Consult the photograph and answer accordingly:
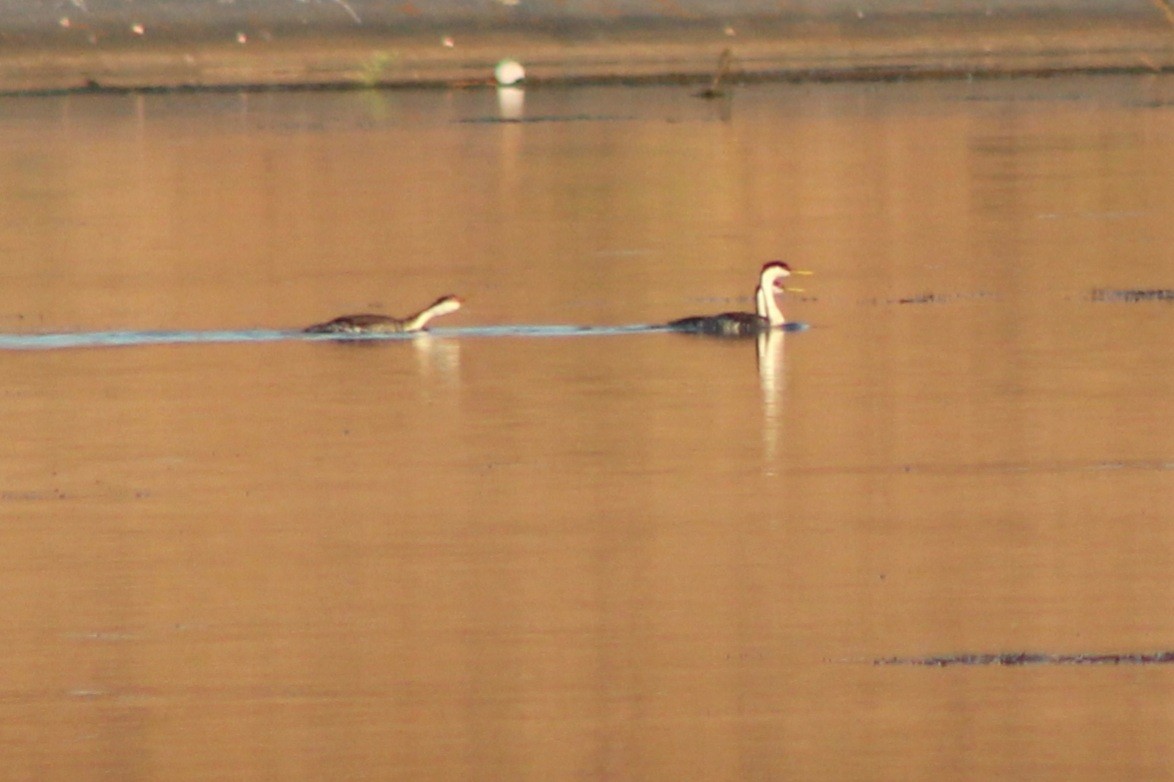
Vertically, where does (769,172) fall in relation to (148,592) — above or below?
above

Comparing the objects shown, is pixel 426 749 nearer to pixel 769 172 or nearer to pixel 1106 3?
pixel 769 172

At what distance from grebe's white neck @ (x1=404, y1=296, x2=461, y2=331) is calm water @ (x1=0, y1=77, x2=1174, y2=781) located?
1.24ft

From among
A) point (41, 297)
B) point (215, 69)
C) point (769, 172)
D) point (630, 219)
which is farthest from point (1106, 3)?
point (41, 297)

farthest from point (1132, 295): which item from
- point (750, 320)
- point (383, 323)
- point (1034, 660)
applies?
point (1034, 660)

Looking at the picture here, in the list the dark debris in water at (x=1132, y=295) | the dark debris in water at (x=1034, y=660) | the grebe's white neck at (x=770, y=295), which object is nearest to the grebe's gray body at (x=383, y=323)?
the grebe's white neck at (x=770, y=295)

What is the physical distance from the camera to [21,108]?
69.4 metres

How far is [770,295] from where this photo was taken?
68.3 feet

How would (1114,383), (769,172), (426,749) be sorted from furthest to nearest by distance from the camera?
(769,172)
(1114,383)
(426,749)

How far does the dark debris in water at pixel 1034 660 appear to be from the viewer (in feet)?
32.6

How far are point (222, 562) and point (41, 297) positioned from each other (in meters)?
12.6

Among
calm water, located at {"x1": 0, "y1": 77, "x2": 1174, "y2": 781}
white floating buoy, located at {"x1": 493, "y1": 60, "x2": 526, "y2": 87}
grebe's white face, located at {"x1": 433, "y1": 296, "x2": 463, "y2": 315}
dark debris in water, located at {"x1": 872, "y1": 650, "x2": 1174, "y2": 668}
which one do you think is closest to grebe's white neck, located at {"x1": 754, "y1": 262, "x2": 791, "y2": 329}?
calm water, located at {"x1": 0, "y1": 77, "x2": 1174, "y2": 781}

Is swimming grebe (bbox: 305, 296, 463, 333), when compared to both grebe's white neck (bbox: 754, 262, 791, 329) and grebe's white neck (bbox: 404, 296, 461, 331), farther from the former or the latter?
grebe's white neck (bbox: 754, 262, 791, 329)

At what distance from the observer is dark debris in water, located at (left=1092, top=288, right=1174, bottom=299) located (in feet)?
70.0

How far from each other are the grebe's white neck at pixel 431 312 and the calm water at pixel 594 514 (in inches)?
14.9
